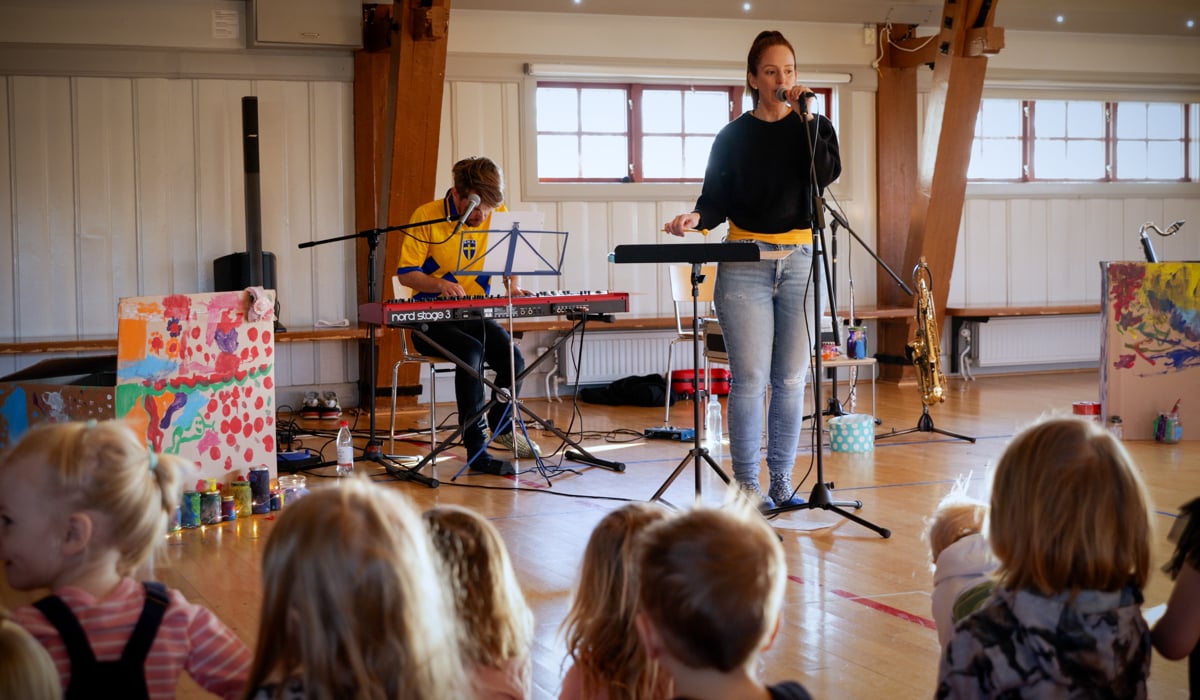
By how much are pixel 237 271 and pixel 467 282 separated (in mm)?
2414

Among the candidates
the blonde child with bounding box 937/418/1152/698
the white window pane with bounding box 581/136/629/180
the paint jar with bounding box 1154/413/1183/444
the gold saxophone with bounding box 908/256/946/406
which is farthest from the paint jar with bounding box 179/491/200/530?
the white window pane with bounding box 581/136/629/180

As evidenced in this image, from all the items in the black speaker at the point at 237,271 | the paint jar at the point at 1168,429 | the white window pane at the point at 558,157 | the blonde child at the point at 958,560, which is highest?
the white window pane at the point at 558,157

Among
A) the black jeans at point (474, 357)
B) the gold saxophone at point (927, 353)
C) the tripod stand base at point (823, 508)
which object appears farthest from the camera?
the gold saxophone at point (927, 353)

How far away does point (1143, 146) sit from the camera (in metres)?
10.2

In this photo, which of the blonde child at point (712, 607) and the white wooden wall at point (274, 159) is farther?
Result: the white wooden wall at point (274, 159)

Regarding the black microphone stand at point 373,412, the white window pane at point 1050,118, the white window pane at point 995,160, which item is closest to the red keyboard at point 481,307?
the black microphone stand at point 373,412

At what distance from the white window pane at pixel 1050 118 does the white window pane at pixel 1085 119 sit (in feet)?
0.19

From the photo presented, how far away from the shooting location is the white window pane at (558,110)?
866 centimetres

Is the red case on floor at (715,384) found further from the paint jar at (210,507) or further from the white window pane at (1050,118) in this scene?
the paint jar at (210,507)

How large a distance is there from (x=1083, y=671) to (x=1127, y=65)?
9499mm

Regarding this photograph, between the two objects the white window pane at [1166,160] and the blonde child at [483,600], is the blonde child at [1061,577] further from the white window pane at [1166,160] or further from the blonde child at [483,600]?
the white window pane at [1166,160]

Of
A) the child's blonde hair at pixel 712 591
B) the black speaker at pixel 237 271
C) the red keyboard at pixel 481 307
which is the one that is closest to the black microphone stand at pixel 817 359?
the red keyboard at pixel 481 307

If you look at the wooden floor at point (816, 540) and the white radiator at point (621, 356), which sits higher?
the white radiator at point (621, 356)

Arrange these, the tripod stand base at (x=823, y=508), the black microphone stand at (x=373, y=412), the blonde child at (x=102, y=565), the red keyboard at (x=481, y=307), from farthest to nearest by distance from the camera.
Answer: the black microphone stand at (x=373, y=412), the red keyboard at (x=481, y=307), the tripod stand base at (x=823, y=508), the blonde child at (x=102, y=565)
